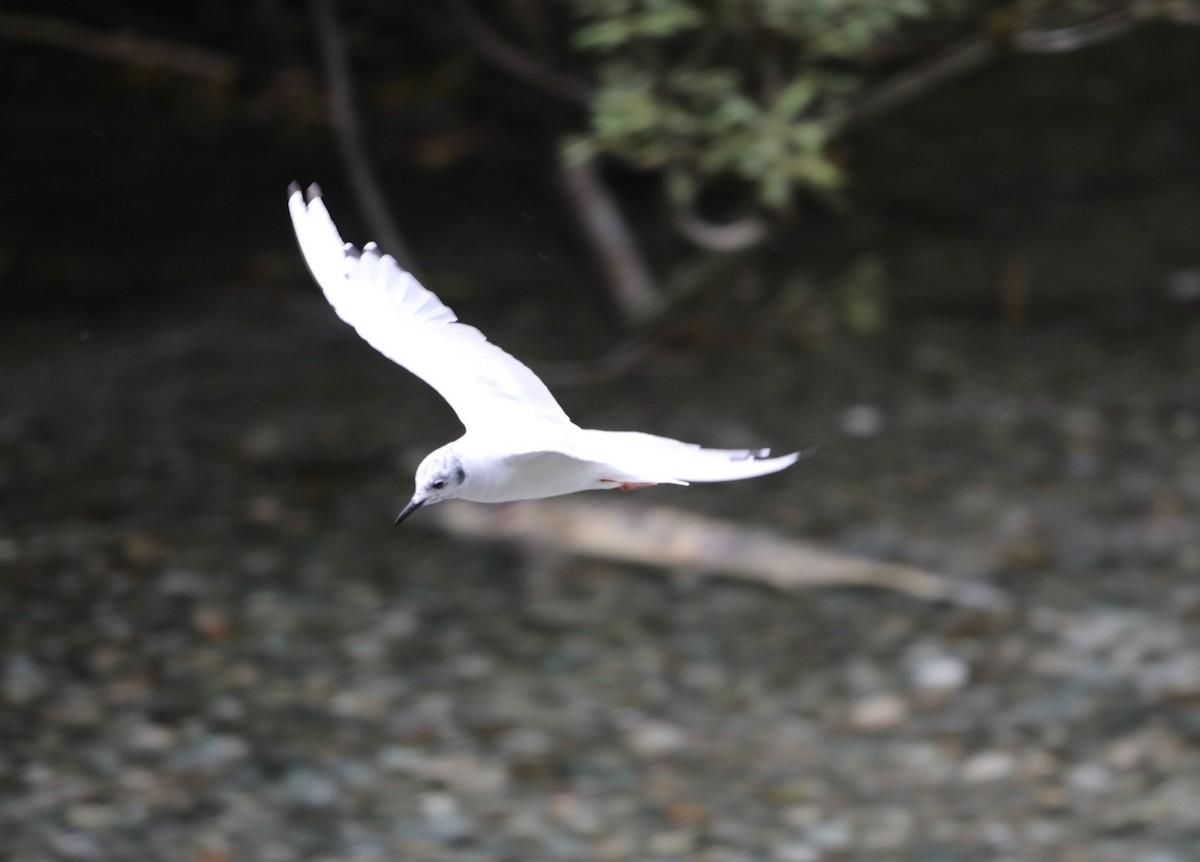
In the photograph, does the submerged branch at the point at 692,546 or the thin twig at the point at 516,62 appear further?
the thin twig at the point at 516,62

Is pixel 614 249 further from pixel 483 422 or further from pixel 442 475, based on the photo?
pixel 442 475

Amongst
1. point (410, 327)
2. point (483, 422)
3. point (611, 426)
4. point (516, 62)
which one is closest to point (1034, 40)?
point (611, 426)

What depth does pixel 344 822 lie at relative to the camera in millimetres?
4742

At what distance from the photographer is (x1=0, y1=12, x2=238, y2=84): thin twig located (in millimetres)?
9258

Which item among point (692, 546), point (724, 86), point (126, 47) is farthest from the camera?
point (126, 47)

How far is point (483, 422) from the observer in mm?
2467

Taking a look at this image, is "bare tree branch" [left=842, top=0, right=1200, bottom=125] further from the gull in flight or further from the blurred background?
the gull in flight

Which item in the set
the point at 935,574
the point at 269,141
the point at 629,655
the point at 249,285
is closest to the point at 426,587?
the point at 629,655

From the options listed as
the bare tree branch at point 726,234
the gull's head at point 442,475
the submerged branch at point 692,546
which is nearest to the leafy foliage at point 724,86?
the bare tree branch at point 726,234

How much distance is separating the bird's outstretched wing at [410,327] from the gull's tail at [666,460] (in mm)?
308

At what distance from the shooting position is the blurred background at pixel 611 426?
15.9 ft

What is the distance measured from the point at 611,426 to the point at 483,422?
4.29 metres

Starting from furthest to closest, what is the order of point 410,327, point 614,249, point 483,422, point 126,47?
point 126,47, point 614,249, point 410,327, point 483,422

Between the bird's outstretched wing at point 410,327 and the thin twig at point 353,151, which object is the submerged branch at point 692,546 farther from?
the bird's outstretched wing at point 410,327
